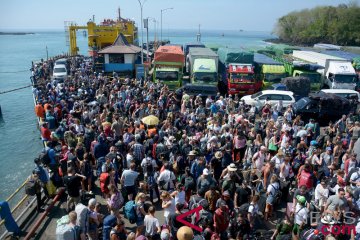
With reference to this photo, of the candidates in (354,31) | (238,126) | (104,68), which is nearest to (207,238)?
(238,126)

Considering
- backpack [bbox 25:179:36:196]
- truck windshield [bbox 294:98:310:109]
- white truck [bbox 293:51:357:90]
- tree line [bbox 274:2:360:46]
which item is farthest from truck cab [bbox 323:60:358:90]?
tree line [bbox 274:2:360:46]

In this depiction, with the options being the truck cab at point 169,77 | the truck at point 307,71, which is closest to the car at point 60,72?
the truck cab at point 169,77

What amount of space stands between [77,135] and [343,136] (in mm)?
10096

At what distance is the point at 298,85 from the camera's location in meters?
22.1

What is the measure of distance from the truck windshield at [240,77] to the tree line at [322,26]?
8961 centimetres

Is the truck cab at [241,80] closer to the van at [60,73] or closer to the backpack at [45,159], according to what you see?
the van at [60,73]

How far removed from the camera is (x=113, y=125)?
12.7 metres

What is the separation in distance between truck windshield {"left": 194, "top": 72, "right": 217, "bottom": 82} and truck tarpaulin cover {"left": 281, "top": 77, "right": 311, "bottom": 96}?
495 centimetres

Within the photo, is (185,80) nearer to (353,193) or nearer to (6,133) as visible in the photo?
(6,133)

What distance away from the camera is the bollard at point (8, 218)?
8141mm

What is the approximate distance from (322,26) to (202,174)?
11963 centimetres

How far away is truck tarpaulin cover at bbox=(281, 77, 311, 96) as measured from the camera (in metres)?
22.1

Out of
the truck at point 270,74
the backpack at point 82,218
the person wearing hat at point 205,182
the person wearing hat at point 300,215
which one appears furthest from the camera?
the truck at point 270,74

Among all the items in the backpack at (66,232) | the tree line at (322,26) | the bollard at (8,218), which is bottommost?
the bollard at (8,218)
